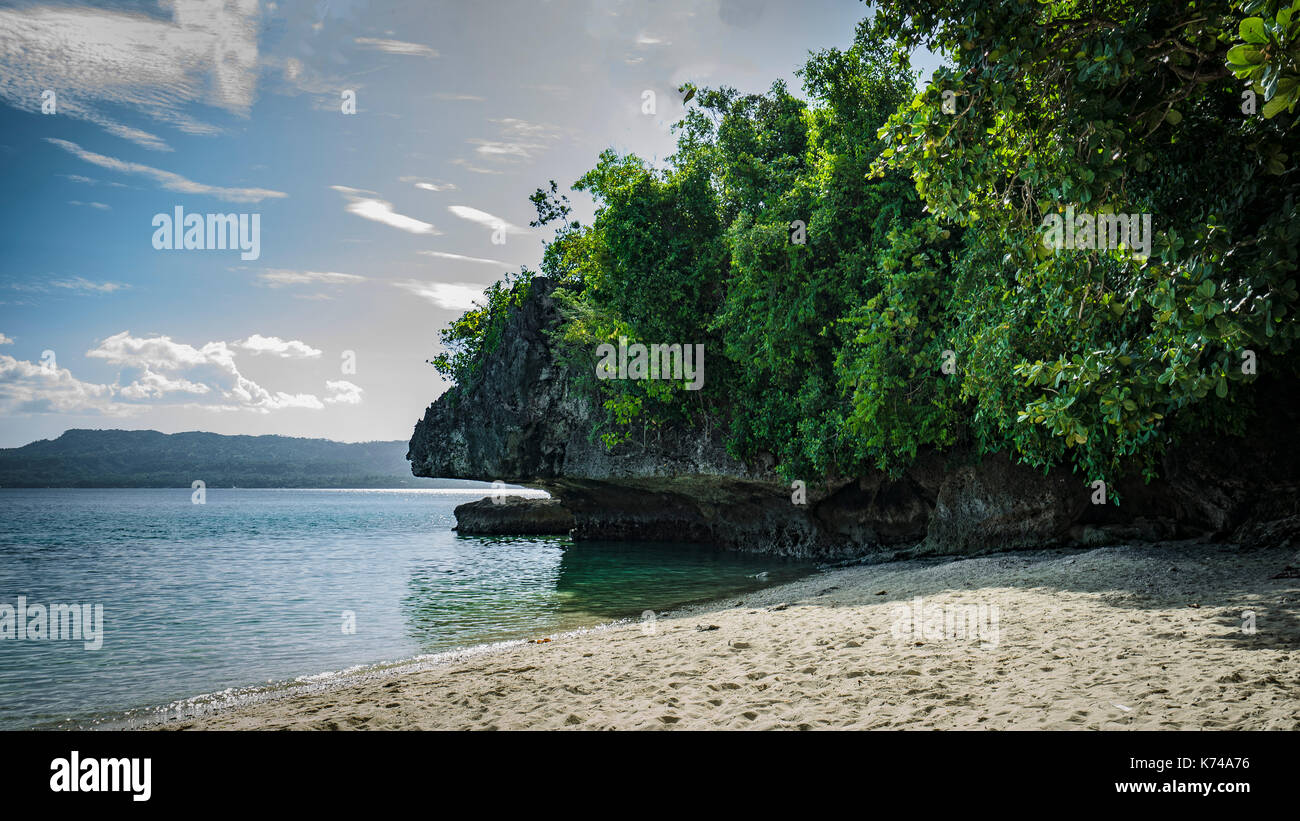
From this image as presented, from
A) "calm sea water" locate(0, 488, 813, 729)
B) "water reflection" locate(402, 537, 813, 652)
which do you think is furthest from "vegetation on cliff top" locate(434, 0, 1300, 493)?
"calm sea water" locate(0, 488, 813, 729)

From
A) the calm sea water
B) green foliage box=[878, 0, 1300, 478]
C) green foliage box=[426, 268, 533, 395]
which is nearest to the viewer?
green foliage box=[878, 0, 1300, 478]

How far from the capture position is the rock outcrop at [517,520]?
170 feet

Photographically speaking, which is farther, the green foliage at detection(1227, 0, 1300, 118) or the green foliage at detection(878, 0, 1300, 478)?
the green foliage at detection(878, 0, 1300, 478)

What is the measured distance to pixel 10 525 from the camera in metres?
60.1

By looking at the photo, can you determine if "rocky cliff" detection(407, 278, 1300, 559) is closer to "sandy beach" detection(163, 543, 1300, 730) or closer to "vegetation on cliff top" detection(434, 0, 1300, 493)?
"vegetation on cliff top" detection(434, 0, 1300, 493)

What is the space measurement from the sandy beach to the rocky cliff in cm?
334

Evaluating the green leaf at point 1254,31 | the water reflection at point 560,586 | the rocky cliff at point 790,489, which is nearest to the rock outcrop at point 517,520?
the rocky cliff at point 790,489

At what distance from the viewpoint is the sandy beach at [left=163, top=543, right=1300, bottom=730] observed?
531cm

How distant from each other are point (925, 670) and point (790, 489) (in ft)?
63.9

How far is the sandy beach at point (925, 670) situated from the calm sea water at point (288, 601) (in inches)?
118

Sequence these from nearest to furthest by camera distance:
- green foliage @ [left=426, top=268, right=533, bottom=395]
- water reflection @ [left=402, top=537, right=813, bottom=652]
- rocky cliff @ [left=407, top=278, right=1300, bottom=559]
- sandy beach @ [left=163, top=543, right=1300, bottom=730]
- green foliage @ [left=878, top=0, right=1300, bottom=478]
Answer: sandy beach @ [left=163, top=543, right=1300, bottom=730], green foliage @ [left=878, top=0, right=1300, bottom=478], rocky cliff @ [left=407, top=278, right=1300, bottom=559], water reflection @ [left=402, top=537, right=813, bottom=652], green foliage @ [left=426, top=268, right=533, bottom=395]

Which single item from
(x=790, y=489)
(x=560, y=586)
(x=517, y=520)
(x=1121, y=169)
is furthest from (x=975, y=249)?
(x=517, y=520)

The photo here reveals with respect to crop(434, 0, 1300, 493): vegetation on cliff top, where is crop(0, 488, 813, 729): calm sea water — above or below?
below

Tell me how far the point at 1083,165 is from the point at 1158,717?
5.92 m
